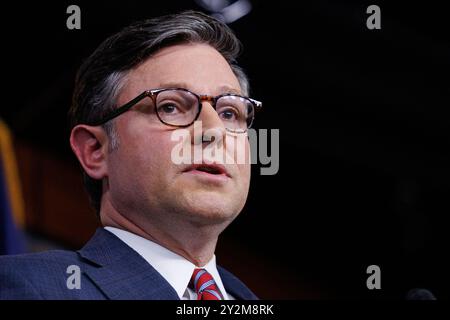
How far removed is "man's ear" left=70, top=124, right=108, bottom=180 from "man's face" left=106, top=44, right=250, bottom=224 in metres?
0.03

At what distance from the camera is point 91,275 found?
1180 mm

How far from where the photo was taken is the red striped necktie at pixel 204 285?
1250 millimetres

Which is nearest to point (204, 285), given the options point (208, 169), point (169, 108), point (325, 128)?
point (208, 169)

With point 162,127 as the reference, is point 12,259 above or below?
below

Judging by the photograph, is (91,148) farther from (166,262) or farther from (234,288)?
(234,288)

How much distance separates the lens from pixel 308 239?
3.17 meters

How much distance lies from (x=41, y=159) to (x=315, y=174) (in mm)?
1226

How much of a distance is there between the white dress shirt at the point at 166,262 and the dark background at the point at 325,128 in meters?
1.16

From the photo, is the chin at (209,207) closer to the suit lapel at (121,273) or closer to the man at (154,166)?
the man at (154,166)

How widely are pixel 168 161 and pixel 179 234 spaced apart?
14 cm

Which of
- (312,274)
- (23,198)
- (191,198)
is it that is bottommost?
(312,274)

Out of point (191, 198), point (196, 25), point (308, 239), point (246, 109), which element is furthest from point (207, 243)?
point (308, 239)

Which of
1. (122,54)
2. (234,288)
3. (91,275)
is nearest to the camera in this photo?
(91,275)

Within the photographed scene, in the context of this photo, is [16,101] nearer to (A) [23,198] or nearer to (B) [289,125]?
(A) [23,198]
